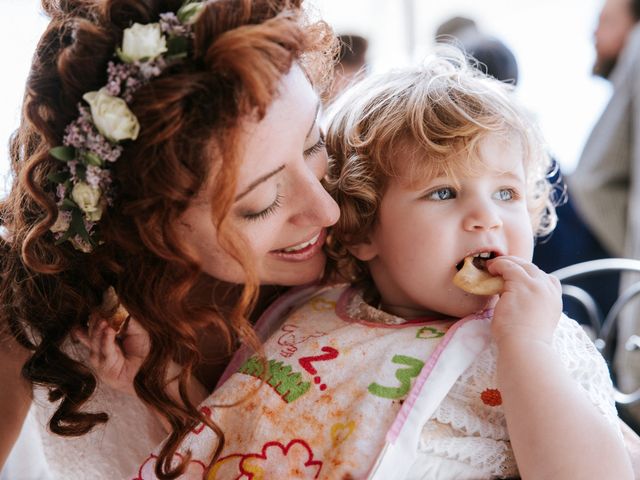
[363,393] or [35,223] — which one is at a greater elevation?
[35,223]

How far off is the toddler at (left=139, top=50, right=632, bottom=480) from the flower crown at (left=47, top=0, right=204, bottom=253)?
42cm

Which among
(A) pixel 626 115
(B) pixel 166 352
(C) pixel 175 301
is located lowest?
(A) pixel 626 115

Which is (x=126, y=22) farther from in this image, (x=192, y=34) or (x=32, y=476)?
(x=32, y=476)

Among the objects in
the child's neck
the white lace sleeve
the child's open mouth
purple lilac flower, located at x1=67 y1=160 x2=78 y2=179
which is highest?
purple lilac flower, located at x1=67 y1=160 x2=78 y2=179

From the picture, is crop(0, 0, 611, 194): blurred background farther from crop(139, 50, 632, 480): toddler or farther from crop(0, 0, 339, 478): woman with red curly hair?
crop(0, 0, 339, 478): woman with red curly hair

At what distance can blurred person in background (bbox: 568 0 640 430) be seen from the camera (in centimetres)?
262

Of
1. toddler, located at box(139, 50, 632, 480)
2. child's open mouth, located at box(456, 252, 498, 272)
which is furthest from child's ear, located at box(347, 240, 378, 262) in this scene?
child's open mouth, located at box(456, 252, 498, 272)

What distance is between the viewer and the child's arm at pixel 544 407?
101 centimetres

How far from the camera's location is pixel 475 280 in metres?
1.23

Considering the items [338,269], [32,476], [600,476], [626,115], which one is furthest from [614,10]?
[32,476]

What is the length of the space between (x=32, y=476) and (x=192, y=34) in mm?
1206

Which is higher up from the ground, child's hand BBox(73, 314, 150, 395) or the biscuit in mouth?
the biscuit in mouth

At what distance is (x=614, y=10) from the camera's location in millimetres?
2865

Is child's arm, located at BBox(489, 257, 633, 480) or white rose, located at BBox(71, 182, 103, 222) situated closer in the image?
child's arm, located at BBox(489, 257, 633, 480)
